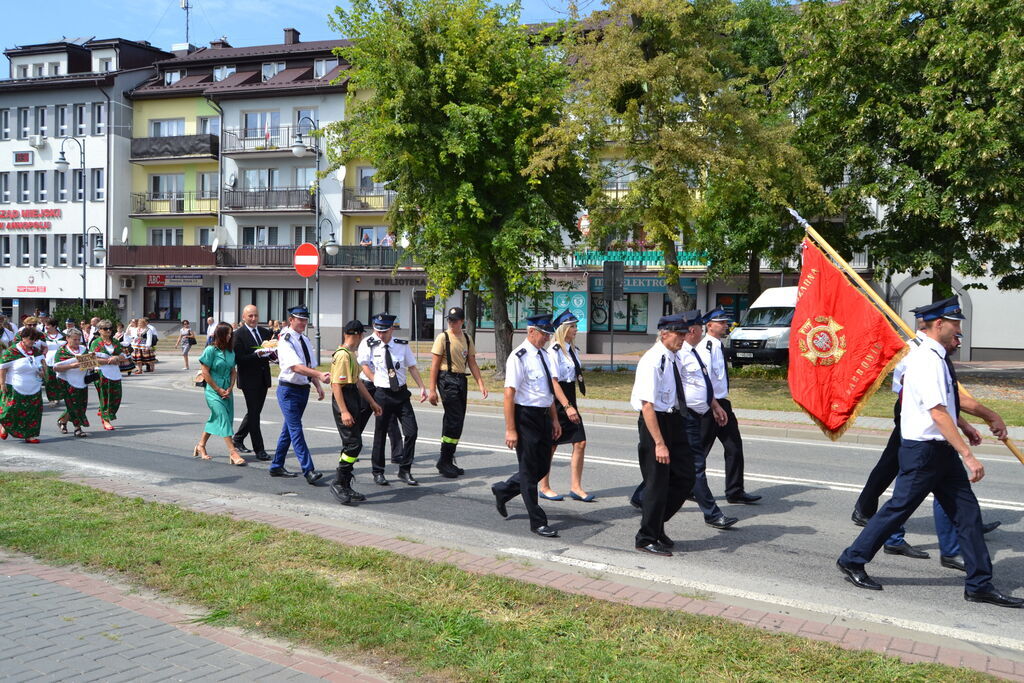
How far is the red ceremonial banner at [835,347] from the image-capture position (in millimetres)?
6516

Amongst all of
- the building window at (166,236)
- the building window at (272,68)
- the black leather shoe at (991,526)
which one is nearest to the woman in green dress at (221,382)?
the black leather shoe at (991,526)

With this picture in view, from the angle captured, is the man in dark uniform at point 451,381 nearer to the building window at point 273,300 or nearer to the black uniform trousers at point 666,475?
the black uniform trousers at point 666,475

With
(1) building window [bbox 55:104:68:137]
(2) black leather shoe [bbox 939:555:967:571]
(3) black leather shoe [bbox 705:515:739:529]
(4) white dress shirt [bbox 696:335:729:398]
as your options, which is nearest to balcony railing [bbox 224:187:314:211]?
(1) building window [bbox 55:104:68:137]

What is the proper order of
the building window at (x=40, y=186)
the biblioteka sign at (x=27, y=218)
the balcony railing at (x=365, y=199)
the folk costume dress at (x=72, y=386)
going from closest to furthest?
the folk costume dress at (x=72, y=386) → the balcony railing at (x=365, y=199) → the biblioteka sign at (x=27, y=218) → the building window at (x=40, y=186)

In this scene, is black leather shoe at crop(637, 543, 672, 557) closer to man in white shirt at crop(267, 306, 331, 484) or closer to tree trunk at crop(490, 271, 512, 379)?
man in white shirt at crop(267, 306, 331, 484)

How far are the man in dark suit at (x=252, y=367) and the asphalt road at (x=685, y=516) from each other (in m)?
0.57

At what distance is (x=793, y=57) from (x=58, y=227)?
1642 inches

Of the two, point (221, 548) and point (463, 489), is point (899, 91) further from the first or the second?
point (221, 548)

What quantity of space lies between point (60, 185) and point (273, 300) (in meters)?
15.0

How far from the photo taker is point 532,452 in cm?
706

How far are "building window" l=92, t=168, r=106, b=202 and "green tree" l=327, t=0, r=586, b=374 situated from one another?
103 ft

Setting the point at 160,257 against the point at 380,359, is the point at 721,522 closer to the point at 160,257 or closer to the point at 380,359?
the point at 380,359

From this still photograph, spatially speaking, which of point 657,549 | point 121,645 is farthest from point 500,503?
point 121,645

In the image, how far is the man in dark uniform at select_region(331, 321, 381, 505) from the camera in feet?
26.6
